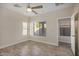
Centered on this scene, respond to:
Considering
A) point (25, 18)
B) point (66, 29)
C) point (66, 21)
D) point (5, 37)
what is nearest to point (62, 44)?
point (66, 29)

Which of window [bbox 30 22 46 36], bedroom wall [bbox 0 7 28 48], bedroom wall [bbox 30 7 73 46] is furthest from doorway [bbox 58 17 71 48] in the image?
bedroom wall [bbox 0 7 28 48]

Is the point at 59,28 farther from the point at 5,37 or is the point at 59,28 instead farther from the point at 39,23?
the point at 5,37

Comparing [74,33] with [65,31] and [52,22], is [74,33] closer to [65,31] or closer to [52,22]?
[65,31]

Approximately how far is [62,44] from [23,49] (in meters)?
1.14

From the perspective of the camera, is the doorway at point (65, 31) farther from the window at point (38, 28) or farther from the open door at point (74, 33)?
the window at point (38, 28)

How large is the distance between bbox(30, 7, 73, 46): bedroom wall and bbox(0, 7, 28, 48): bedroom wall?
372 mm

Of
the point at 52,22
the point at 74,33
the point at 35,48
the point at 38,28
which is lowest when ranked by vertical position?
the point at 35,48

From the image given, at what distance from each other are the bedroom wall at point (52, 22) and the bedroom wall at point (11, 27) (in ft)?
1.22

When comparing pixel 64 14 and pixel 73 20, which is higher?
pixel 64 14

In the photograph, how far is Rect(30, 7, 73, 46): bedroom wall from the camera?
2.18m

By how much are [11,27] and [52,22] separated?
126 centimetres

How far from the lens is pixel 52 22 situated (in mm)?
2344

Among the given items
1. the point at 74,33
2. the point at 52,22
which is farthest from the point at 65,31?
the point at 52,22

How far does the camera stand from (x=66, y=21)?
209 centimetres
